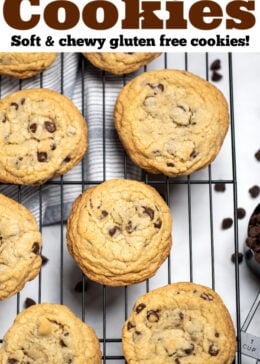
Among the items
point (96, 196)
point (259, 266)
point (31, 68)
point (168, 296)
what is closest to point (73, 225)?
point (96, 196)

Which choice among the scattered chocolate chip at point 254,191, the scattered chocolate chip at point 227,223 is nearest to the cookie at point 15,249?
the scattered chocolate chip at point 227,223

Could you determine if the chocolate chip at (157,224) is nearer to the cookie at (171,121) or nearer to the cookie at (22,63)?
the cookie at (171,121)

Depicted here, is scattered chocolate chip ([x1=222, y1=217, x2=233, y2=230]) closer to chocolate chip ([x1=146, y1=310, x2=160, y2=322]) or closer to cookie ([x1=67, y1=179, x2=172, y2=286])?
cookie ([x1=67, y1=179, x2=172, y2=286])

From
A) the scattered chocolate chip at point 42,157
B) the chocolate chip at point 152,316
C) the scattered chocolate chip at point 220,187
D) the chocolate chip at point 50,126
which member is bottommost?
the chocolate chip at point 152,316

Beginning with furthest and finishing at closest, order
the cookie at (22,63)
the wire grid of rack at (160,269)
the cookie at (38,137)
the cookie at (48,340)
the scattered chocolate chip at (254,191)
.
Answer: the scattered chocolate chip at (254,191) → the wire grid of rack at (160,269) → the cookie at (22,63) → the cookie at (38,137) → the cookie at (48,340)

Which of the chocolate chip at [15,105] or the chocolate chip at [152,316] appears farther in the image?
the chocolate chip at [15,105]

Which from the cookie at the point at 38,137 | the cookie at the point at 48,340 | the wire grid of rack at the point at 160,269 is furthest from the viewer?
the wire grid of rack at the point at 160,269

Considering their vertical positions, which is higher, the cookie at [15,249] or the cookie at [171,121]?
the cookie at [171,121]
